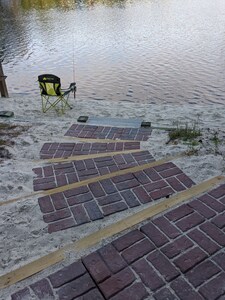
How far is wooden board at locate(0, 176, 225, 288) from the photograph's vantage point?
7.41 feet

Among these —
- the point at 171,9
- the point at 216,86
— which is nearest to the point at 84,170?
the point at 216,86

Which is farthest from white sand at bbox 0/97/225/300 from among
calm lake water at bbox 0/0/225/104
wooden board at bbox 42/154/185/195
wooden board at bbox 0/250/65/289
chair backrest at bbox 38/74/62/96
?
calm lake water at bbox 0/0/225/104

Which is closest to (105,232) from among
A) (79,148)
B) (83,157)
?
(83,157)

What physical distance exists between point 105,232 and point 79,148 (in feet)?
6.17

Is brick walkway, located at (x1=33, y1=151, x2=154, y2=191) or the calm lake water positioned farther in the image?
the calm lake water

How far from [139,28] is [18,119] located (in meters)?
12.9

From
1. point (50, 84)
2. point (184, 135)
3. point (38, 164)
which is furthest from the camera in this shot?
point (50, 84)

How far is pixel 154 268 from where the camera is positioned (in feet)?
7.32

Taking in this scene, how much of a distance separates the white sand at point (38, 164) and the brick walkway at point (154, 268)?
0.17 m

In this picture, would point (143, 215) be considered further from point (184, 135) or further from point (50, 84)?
point (50, 84)

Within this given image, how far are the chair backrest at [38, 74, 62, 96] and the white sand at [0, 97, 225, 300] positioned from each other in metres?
0.45

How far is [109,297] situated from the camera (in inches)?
80.9

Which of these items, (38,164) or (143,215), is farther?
(38,164)

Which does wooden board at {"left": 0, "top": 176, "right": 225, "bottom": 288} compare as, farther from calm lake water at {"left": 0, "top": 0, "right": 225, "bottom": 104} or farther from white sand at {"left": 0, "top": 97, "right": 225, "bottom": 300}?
calm lake water at {"left": 0, "top": 0, "right": 225, "bottom": 104}
